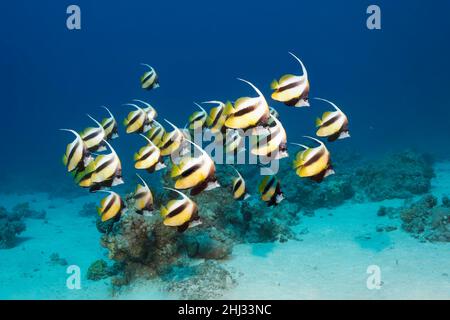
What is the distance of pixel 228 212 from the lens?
8625 millimetres

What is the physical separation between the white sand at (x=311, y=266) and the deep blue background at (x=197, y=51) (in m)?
76.9

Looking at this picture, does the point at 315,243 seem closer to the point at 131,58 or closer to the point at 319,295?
the point at 319,295

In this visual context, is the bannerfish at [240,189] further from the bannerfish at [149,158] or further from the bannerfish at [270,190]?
the bannerfish at [149,158]

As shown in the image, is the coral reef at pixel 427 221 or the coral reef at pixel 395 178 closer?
the coral reef at pixel 427 221

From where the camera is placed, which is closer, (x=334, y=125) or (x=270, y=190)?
(x=334, y=125)

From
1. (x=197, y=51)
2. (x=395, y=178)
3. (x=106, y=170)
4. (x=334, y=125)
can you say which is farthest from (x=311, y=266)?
(x=197, y=51)

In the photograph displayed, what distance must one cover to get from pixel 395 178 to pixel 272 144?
9706 mm

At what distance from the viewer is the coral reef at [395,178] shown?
1145 centimetres

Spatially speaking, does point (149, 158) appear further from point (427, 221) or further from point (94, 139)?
point (427, 221)

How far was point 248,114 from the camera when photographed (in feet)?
12.5

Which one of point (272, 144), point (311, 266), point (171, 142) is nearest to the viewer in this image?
point (272, 144)

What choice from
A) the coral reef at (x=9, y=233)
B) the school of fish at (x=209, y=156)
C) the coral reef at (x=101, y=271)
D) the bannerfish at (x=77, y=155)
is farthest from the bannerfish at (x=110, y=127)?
the coral reef at (x=9, y=233)

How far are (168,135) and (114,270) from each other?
4.08 meters

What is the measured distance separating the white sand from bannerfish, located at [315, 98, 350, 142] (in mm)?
2976
